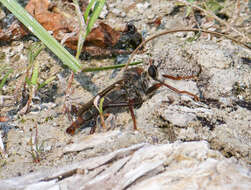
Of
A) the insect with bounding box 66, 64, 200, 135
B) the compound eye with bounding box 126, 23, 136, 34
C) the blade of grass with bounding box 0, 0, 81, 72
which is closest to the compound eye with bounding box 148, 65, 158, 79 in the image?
the insect with bounding box 66, 64, 200, 135

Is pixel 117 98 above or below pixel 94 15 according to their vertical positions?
below

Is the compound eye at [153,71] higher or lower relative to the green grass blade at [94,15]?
lower

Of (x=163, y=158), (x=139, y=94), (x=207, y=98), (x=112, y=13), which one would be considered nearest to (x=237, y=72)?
(x=207, y=98)

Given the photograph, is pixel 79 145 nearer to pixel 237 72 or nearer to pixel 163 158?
pixel 163 158

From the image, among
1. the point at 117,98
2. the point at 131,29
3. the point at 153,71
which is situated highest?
the point at 131,29

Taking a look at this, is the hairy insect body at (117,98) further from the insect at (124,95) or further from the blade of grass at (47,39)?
the blade of grass at (47,39)

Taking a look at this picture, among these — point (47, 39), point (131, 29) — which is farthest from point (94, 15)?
point (131, 29)

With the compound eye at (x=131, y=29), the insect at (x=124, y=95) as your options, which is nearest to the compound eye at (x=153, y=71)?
the insect at (x=124, y=95)

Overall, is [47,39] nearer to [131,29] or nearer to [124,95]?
[124,95]
